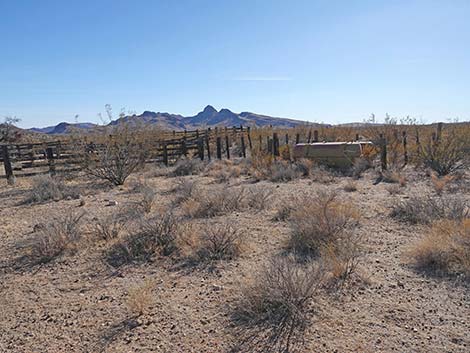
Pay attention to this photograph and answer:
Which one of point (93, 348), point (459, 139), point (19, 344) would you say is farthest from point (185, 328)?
point (459, 139)

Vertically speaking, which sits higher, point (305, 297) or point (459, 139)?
point (459, 139)

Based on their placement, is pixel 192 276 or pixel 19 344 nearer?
pixel 19 344

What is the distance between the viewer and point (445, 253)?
5.22m

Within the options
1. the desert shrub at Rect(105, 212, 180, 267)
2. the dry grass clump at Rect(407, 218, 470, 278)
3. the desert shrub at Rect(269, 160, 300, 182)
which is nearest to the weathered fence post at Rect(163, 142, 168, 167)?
the desert shrub at Rect(269, 160, 300, 182)

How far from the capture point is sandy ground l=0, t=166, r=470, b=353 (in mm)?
3717

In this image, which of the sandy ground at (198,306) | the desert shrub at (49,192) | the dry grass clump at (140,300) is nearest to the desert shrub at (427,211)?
the sandy ground at (198,306)

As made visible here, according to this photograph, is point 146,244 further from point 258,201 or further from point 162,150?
point 162,150

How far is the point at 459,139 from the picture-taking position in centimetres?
1373

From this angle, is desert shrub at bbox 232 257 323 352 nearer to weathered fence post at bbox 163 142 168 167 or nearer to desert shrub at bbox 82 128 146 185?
desert shrub at bbox 82 128 146 185

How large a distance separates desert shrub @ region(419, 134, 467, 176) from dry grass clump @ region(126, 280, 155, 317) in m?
12.0

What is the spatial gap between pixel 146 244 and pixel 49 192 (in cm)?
714

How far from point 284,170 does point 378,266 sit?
8907 mm

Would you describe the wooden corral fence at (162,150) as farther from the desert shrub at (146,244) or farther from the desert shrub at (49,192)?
the desert shrub at (146,244)

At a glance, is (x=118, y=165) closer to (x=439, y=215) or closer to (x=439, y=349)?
(x=439, y=215)
